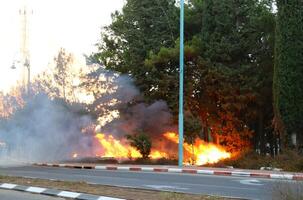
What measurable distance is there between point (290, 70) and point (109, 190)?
1617cm

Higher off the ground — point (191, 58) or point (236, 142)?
point (191, 58)

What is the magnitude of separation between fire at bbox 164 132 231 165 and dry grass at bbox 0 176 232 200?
17.2m

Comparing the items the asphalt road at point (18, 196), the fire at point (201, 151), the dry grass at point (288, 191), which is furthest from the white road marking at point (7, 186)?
the fire at point (201, 151)

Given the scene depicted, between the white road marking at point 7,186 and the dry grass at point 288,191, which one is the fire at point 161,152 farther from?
the dry grass at point 288,191

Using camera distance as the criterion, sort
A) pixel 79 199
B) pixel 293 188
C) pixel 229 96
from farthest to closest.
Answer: pixel 229 96 → pixel 79 199 → pixel 293 188

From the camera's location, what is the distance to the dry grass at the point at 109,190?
519 inches

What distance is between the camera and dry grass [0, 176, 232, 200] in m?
13.2

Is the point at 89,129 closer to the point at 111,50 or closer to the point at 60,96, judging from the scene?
the point at 60,96

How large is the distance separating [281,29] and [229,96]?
21.4ft

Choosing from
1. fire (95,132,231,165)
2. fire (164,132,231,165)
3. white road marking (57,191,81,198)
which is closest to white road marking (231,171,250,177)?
white road marking (57,191,81,198)

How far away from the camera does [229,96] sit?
111 feet

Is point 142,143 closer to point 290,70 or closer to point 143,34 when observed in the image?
point 143,34

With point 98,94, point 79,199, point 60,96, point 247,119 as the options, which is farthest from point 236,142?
point 79,199

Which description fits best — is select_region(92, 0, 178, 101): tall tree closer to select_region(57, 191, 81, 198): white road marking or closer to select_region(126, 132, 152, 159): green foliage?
select_region(126, 132, 152, 159): green foliage
